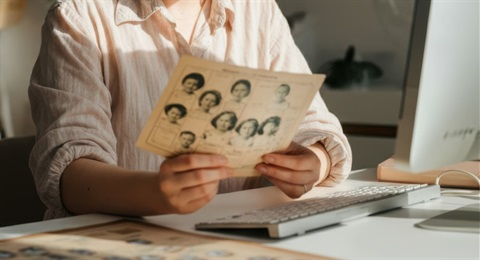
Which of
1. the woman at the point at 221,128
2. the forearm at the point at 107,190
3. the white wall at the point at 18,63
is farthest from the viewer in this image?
the white wall at the point at 18,63

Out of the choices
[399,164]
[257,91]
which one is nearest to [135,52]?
[257,91]

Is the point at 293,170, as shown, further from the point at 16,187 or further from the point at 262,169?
the point at 16,187

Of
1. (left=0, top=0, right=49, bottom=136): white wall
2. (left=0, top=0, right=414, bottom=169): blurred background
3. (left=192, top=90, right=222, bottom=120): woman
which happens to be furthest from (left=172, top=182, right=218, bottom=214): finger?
(left=0, top=0, right=49, bottom=136): white wall

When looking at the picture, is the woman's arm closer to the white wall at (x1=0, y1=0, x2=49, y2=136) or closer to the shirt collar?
the shirt collar

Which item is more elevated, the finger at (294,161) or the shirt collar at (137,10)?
the shirt collar at (137,10)

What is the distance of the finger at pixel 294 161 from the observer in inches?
44.1

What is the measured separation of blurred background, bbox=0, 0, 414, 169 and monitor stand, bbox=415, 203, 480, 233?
5.39 feet

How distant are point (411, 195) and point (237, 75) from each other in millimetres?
429

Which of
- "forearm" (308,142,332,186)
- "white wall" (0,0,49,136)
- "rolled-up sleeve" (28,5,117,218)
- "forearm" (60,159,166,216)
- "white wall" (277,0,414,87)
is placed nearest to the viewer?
"forearm" (60,159,166,216)

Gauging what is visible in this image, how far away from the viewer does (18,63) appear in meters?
3.42

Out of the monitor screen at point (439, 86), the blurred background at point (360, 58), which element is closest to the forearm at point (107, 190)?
the monitor screen at point (439, 86)

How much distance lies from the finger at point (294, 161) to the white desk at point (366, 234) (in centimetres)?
7

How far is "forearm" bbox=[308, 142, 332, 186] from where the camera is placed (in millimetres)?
1338

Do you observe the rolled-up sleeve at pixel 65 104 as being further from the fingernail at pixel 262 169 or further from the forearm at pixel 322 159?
the forearm at pixel 322 159
